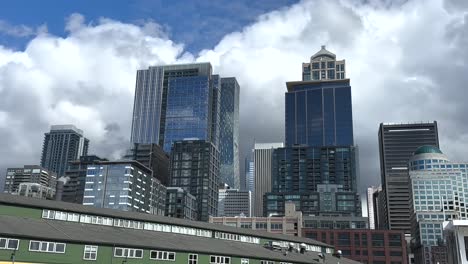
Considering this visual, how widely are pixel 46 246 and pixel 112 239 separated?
10425 millimetres

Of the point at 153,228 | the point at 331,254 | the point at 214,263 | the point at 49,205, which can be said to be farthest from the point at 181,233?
the point at 331,254

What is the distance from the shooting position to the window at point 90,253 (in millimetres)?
71500

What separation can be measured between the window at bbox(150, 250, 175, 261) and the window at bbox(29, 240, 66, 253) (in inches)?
541

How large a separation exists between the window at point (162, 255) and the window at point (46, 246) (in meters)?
13.7

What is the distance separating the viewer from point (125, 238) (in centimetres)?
7894

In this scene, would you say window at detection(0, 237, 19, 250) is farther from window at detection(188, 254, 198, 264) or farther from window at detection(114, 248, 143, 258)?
window at detection(188, 254, 198, 264)

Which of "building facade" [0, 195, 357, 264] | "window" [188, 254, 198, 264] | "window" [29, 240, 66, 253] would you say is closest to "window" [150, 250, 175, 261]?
"building facade" [0, 195, 357, 264]

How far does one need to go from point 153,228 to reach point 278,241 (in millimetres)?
33024

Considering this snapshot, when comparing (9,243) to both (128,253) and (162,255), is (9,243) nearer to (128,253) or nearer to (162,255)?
(128,253)

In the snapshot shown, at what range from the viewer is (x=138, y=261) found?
250 feet

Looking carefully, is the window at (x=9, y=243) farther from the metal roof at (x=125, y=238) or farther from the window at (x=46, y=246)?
the window at (x=46, y=246)

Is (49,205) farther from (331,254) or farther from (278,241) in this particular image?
(331,254)

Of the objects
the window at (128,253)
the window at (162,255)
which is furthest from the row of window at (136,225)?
the window at (162,255)

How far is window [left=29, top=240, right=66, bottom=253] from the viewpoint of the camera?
67.1 m
